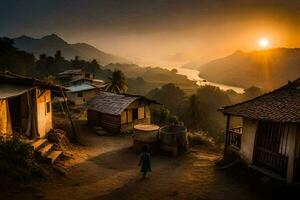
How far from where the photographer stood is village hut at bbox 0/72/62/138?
1429 centimetres

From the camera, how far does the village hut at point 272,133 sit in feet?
39.9

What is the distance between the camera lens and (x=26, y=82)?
15383 millimetres

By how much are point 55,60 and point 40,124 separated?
272 ft

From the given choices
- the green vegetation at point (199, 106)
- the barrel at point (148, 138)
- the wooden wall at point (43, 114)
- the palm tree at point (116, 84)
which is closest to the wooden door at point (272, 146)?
the barrel at point (148, 138)

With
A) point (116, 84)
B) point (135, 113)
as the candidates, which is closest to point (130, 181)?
point (135, 113)

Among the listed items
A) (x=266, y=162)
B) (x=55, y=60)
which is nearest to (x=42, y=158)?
(x=266, y=162)

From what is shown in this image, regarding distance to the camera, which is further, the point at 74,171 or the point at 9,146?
the point at 74,171

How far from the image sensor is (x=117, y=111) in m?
26.8

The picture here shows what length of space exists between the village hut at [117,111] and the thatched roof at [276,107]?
Answer: 13711 mm

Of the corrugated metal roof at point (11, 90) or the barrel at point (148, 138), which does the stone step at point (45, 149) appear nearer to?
the corrugated metal roof at point (11, 90)

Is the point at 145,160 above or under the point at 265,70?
under

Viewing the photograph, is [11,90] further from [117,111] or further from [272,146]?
[272,146]

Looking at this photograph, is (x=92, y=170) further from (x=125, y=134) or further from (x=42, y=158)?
(x=125, y=134)

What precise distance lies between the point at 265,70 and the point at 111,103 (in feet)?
496
